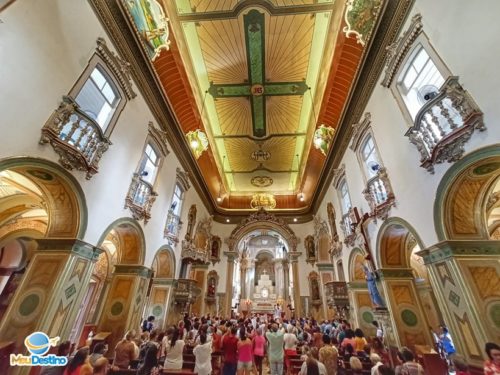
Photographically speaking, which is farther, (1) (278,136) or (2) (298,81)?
(1) (278,136)

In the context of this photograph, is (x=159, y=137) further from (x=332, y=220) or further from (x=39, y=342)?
(x=332, y=220)

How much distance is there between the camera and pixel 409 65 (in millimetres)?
5594

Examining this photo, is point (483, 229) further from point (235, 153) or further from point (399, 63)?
point (235, 153)

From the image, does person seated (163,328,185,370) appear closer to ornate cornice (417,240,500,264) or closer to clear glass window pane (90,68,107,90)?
ornate cornice (417,240,500,264)

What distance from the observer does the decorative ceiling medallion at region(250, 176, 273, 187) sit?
17.0 metres

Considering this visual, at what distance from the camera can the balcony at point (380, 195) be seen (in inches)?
251

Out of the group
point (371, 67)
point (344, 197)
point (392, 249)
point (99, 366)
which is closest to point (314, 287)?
point (344, 197)

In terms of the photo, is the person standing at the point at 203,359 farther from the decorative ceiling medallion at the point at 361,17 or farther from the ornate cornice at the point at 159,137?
the decorative ceiling medallion at the point at 361,17

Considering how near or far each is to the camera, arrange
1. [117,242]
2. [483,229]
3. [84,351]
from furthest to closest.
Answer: [117,242] < [483,229] < [84,351]

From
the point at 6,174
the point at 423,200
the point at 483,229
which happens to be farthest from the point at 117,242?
the point at 483,229

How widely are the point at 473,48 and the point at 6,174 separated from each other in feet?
33.4

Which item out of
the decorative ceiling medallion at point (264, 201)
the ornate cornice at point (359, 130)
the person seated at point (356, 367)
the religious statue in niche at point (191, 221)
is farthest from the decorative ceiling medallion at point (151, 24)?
the decorative ceiling medallion at point (264, 201)

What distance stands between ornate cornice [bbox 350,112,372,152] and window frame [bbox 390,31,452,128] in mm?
1429

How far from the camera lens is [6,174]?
19.0 ft
